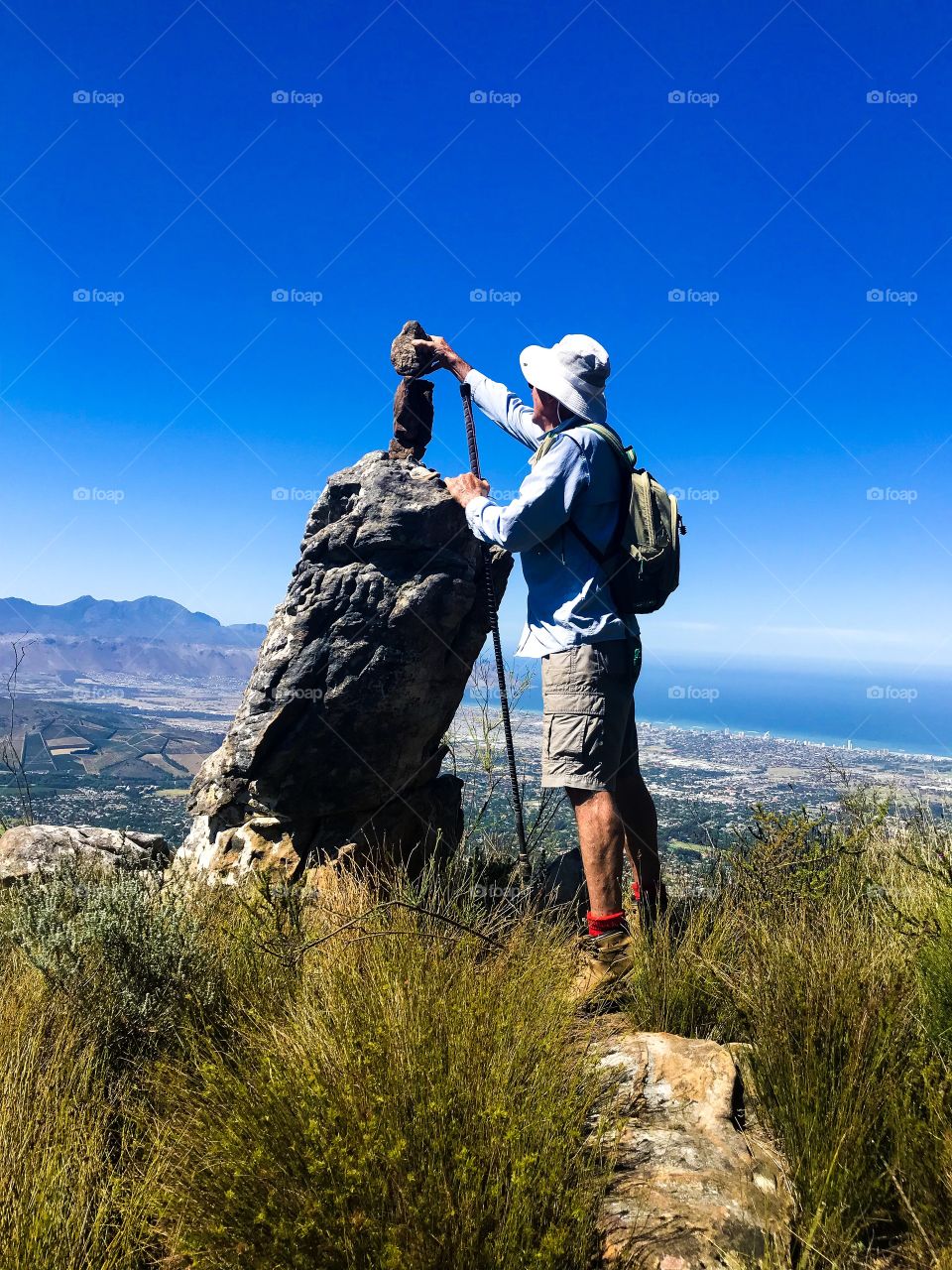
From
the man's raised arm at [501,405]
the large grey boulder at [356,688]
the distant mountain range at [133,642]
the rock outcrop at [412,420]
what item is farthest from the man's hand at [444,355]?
the distant mountain range at [133,642]

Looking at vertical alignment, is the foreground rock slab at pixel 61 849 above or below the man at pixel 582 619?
below

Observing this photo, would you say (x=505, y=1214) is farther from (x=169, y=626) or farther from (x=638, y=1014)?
(x=169, y=626)

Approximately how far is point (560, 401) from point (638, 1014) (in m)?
2.82

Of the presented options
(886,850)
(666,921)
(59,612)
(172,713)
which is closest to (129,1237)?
(666,921)

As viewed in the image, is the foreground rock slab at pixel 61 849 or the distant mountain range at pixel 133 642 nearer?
the foreground rock slab at pixel 61 849

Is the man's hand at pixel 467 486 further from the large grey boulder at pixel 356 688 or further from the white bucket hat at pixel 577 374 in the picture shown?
the large grey boulder at pixel 356 688

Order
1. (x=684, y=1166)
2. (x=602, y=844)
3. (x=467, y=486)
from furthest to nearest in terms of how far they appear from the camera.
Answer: (x=467, y=486) < (x=602, y=844) < (x=684, y=1166)

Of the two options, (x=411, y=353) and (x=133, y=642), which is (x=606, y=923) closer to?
(x=411, y=353)

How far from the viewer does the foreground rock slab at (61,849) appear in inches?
197

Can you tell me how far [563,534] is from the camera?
11.8 ft

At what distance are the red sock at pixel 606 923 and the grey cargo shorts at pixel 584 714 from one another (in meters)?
0.58

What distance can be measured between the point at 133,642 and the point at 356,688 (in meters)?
128

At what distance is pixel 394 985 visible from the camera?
2523 millimetres

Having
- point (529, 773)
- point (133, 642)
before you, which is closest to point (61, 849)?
point (529, 773)
